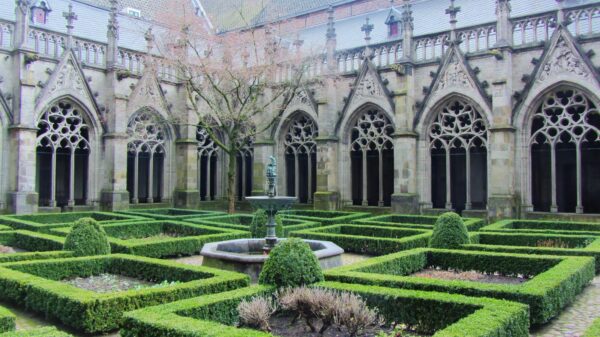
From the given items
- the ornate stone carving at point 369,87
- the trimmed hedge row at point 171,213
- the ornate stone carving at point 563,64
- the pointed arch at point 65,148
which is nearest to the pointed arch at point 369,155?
the ornate stone carving at point 369,87

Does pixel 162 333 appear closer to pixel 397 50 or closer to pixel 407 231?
pixel 407 231

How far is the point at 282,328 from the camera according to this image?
6672 millimetres

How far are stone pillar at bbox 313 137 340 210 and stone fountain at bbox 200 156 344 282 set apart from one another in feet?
32.7

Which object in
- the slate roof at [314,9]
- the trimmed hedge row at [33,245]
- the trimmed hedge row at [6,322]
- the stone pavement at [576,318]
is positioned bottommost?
the stone pavement at [576,318]

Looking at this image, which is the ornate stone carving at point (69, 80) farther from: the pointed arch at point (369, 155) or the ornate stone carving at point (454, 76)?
the ornate stone carving at point (454, 76)

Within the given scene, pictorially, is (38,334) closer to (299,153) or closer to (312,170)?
(312,170)

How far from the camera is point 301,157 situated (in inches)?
918

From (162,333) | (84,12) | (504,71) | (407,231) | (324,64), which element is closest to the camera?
(162,333)

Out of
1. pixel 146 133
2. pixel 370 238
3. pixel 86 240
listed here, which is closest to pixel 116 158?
pixel 146 133

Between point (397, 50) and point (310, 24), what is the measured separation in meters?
8.86

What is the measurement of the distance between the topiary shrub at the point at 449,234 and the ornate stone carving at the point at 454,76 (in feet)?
28.6

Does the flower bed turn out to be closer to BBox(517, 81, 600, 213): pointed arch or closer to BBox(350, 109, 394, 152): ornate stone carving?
BBox(517, 81, 600, 213): pointed arch

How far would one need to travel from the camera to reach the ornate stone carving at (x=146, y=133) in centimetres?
2207

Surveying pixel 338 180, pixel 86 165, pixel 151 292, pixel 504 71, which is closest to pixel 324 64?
pixel 338 180
